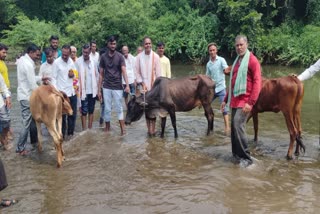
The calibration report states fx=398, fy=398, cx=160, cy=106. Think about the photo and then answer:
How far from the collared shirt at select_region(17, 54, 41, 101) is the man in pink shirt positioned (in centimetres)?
373

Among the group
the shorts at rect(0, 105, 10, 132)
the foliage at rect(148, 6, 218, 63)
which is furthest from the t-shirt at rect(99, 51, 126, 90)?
the foliage at rect(148, 6, 218, 63)

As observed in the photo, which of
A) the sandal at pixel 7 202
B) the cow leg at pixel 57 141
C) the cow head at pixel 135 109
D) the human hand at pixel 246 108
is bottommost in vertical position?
the sandal at pixel 7 202

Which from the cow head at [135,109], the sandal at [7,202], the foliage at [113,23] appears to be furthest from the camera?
the foliage at [113,23]

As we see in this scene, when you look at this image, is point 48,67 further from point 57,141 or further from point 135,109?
point 135,109

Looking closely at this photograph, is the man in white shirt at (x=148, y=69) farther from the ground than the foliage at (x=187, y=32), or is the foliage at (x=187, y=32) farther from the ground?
the foliage at (x=187, y=32)

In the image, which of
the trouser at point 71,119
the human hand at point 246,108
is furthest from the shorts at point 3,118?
the human hand at point 246,108

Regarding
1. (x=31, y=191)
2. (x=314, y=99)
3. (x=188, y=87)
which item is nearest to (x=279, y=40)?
(x=314, y=99)

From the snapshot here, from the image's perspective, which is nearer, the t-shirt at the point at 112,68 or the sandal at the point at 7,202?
the sandal at the point at 7,202

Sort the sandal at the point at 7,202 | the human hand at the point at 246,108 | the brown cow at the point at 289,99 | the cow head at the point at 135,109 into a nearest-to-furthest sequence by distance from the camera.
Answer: the sandal at the point at 7,202
the human hand at the point at 246,108
the brown cow at the point at 289,99
the cow head at the point at 135,109

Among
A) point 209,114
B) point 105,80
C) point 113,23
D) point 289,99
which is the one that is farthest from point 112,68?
point 113,23

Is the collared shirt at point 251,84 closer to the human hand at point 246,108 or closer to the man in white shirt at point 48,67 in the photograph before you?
the human hand at point 246,108

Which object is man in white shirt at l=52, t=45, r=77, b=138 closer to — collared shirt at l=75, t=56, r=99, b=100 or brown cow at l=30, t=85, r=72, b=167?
collared shirt at l=75, t=56, r=99, b=100

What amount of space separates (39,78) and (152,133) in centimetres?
269

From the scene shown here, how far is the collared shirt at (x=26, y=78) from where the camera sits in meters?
7.47
